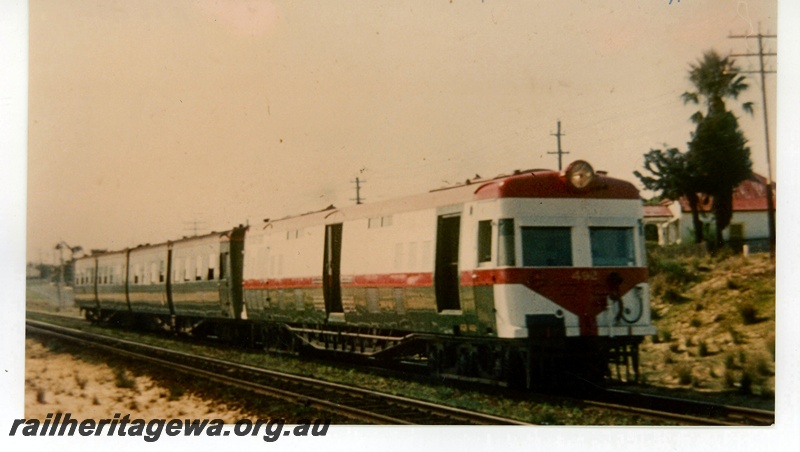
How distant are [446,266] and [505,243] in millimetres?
1374

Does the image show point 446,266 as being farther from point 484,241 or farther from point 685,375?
point 685,375

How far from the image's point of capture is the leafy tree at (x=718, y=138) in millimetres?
12680

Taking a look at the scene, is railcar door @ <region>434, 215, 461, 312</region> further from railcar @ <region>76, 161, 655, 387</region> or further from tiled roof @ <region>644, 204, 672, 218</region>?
tiled roof @ <region>644, 204, 672, 218</region>

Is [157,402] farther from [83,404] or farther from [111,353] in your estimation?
[111,353]

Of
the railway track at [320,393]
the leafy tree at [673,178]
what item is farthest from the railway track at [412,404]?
the leafy tree at [673,178]

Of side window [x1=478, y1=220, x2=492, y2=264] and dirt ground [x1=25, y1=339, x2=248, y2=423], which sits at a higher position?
side window [x1=478, y1=220, x2=492, y2=264]

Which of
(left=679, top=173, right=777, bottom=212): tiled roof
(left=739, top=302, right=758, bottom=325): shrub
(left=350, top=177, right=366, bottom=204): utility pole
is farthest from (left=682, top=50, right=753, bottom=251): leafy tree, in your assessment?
(left=350, top=177, right=366, bottom=204): utility pole

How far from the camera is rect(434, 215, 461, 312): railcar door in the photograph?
1267 centimetres

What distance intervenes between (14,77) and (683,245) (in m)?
10.6

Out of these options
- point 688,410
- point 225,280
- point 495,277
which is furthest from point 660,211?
point 225,280

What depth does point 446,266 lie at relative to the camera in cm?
1277

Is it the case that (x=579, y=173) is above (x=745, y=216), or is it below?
above

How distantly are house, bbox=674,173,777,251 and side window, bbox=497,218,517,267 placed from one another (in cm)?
306

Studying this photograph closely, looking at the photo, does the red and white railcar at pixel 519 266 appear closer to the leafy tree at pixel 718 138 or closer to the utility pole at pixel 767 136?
the utility pole at pixel 767 136
